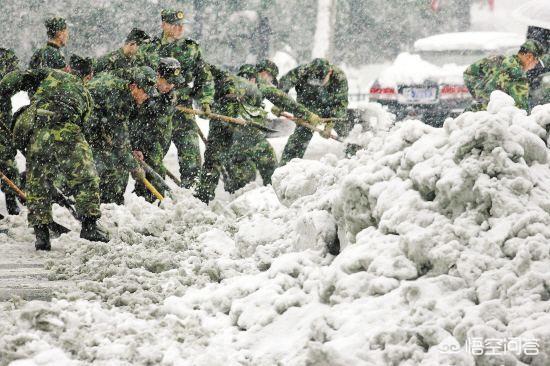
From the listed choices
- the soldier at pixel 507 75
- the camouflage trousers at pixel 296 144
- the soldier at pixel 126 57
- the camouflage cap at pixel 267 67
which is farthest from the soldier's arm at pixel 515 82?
the soldier at pixel 126 57

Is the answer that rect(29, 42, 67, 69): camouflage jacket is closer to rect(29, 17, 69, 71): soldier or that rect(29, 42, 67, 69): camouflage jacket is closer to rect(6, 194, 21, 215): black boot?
rect(29, 17, 69, 71): soldier

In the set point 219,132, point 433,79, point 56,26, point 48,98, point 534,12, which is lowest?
point 534,12

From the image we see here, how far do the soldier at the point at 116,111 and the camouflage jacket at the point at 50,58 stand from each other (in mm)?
373

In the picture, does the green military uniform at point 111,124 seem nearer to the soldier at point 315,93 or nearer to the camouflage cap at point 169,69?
the camouflage cap at point 169,69

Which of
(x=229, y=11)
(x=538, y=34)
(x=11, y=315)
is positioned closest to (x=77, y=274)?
(x=11, y=315)

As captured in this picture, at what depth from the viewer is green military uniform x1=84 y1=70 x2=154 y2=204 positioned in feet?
24.8

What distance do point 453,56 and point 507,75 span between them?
21.4 ft

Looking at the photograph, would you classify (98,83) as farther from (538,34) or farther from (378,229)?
(538,34)

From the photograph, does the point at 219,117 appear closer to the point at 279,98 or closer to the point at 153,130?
the point at 153,130

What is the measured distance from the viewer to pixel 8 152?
8.08 meters

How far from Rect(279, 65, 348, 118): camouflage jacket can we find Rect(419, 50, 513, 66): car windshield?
5.94 metres

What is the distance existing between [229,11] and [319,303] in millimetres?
19238

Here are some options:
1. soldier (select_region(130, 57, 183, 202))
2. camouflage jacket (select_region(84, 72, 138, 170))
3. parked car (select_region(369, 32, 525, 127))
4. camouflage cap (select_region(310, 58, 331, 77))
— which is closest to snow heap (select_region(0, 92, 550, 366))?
camouflage jacket (select_region(84, 72, 138, 170))

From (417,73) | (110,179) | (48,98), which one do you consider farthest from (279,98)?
(417,73)
